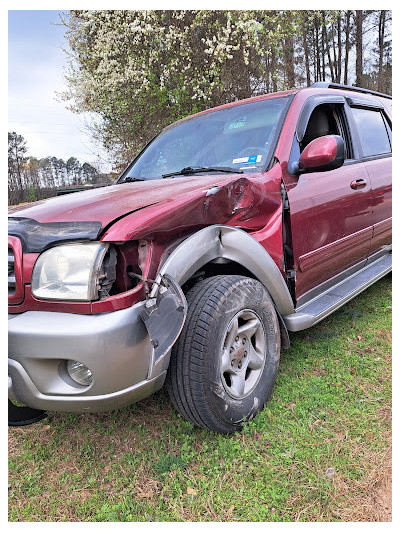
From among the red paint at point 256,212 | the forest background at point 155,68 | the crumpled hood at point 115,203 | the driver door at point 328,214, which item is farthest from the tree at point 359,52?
the crumpled hood at point 115,203

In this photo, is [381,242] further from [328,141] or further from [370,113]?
[328,141]

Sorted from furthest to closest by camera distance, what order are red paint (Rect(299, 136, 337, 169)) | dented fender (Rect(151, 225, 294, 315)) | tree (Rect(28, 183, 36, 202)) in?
tree (Rect(28, 183, 36, 202)) → red paint (Rect(299, 136, 337, 169)) → dented fender (Rect(151, 225, 294, 315))

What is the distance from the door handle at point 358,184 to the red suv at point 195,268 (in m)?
0.02

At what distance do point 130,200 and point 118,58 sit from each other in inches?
319

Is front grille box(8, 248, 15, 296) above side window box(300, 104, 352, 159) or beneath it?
beneath

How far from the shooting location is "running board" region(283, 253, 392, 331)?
7.77 feet

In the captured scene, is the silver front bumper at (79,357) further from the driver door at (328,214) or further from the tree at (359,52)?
the tree at (359,52)

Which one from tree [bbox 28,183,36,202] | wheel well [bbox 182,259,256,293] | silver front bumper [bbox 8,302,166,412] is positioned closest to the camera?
silver front bumper [bbox 8,302,166,412]

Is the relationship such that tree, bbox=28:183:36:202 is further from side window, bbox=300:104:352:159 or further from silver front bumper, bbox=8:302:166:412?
silver front bumper, bbox=8:302:166:412

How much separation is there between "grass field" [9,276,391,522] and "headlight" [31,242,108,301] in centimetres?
92

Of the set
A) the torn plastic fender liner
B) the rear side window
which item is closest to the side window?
the rear side window

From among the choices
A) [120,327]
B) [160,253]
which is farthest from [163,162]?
[120,327]

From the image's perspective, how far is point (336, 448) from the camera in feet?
6.08

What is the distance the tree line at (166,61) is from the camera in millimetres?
7887
